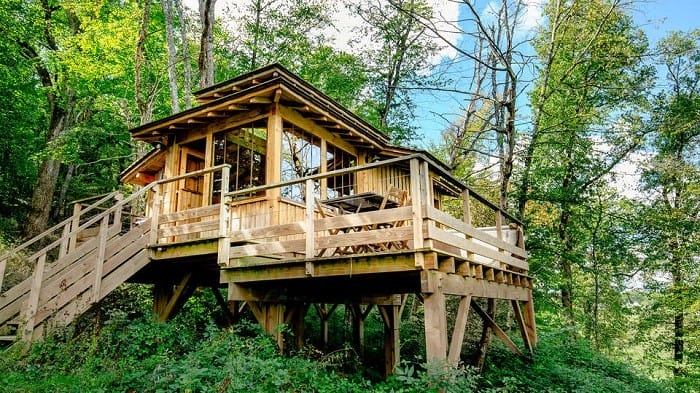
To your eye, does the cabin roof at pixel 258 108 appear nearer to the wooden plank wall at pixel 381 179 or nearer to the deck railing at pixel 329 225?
the wooden plank wall at pixel 381 179

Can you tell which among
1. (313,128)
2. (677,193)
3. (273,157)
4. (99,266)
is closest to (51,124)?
(99,266)

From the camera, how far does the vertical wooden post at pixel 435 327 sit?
4809 mm

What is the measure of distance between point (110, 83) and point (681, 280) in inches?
830

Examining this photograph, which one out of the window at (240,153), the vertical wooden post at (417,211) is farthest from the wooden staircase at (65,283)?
the vertical wooden post at (417,211)

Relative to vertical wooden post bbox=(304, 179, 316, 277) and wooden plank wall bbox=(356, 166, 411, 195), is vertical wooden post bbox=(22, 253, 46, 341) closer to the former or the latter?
vertical wooden post bbox=(304, 179, 316, 277)

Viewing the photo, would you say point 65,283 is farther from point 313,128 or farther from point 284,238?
point 313,128

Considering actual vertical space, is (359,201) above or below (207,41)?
below

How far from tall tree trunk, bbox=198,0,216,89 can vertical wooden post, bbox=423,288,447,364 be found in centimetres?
917

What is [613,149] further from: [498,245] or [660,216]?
[498,245]

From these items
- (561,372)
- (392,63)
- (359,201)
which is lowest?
(561,372)

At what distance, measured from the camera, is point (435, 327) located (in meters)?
Result: 4.88

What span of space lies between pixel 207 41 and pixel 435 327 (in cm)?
985

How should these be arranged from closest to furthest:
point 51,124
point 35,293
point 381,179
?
point 35,293
point 381,179
point 51,124

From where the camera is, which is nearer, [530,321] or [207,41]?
[530,321]
